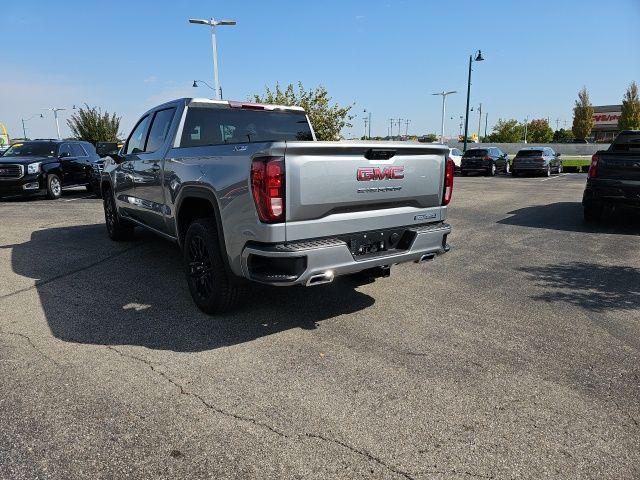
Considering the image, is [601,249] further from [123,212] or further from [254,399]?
[123,212]

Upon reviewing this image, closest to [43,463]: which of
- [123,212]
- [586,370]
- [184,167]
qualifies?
[184,167]

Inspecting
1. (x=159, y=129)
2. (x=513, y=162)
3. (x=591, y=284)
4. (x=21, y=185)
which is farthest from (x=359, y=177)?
(x=513, y=162)

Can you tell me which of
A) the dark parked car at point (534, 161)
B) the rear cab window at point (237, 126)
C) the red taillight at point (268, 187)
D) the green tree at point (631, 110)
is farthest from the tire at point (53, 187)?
the green tree at point (631, 110)

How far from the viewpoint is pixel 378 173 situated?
3.77m

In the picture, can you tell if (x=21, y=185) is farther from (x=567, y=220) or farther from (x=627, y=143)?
(x=627, y=143)

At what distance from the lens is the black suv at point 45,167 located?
12.9 m

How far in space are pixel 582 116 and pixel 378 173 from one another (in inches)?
3122

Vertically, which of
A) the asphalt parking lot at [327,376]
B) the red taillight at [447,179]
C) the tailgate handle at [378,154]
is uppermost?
the tailgate handle at [378,154]

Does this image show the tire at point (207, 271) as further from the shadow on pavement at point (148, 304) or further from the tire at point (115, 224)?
the tire at point (115, 224)

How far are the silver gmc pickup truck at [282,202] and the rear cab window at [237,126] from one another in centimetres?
1

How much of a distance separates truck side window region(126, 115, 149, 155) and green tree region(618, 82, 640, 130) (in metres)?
73.9

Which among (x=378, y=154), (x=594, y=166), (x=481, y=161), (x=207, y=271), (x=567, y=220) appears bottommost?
(x=567, y=220)

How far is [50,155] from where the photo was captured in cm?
1409

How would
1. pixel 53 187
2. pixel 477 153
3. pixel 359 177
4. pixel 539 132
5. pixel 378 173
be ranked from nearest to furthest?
pixel 359 177
pixel 378 173
pixel 53 187
pixel 477 153
pixel 539 132
